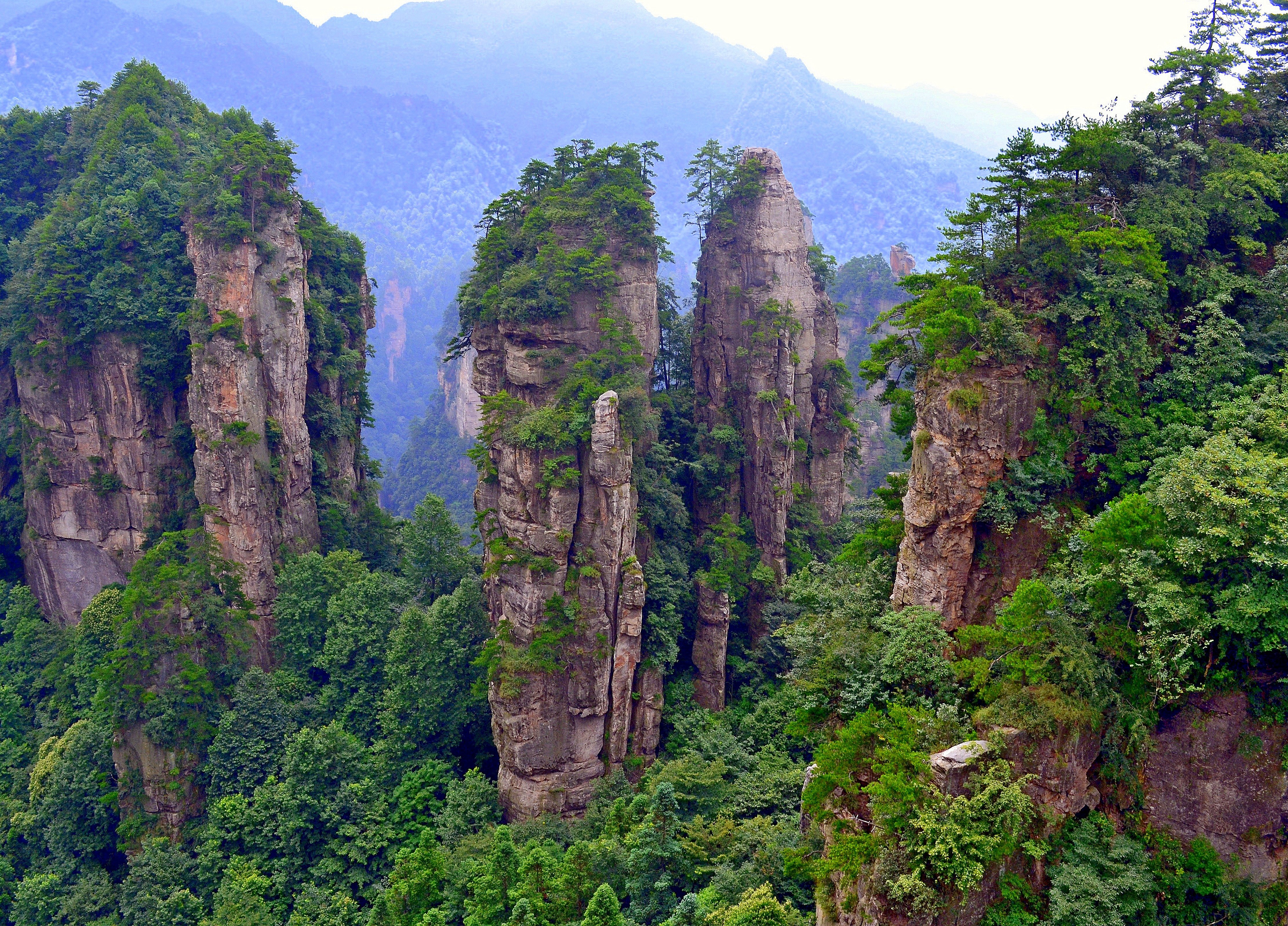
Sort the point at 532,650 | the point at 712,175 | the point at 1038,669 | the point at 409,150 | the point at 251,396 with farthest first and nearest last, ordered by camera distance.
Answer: the point at 409,150
the point at 712,175
the point at 251,396
the point at 532,650
the point at 1038,669

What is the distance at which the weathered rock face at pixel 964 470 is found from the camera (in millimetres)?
18500

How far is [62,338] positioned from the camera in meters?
35.0

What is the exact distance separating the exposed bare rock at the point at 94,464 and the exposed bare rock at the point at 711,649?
22248 mm

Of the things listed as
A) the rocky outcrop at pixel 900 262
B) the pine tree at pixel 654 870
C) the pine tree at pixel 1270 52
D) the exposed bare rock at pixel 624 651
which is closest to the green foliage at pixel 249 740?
the exposed bare rock at pixel 624 651

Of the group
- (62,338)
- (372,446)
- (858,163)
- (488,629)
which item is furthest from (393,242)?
(488,629)

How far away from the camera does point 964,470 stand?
18516 mm

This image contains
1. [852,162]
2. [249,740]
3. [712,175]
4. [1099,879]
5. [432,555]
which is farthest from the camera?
[852,162]

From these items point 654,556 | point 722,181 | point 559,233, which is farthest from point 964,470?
point 722,181

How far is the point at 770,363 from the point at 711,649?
12.2m

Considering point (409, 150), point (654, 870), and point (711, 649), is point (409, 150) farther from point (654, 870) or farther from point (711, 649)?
point (654, 870)

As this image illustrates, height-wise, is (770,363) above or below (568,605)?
above

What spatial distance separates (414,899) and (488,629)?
9.93 meters

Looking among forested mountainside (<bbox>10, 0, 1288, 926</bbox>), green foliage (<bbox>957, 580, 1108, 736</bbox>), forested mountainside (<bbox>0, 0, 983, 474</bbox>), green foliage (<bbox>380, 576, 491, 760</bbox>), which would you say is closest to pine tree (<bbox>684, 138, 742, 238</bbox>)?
forested mountainside (<bbox>10, 0, 1288, 926</bbox>)

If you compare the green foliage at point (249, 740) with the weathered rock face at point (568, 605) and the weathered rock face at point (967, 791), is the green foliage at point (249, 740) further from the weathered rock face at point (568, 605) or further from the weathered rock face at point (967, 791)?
the weathered rock face at point (967, 791)
